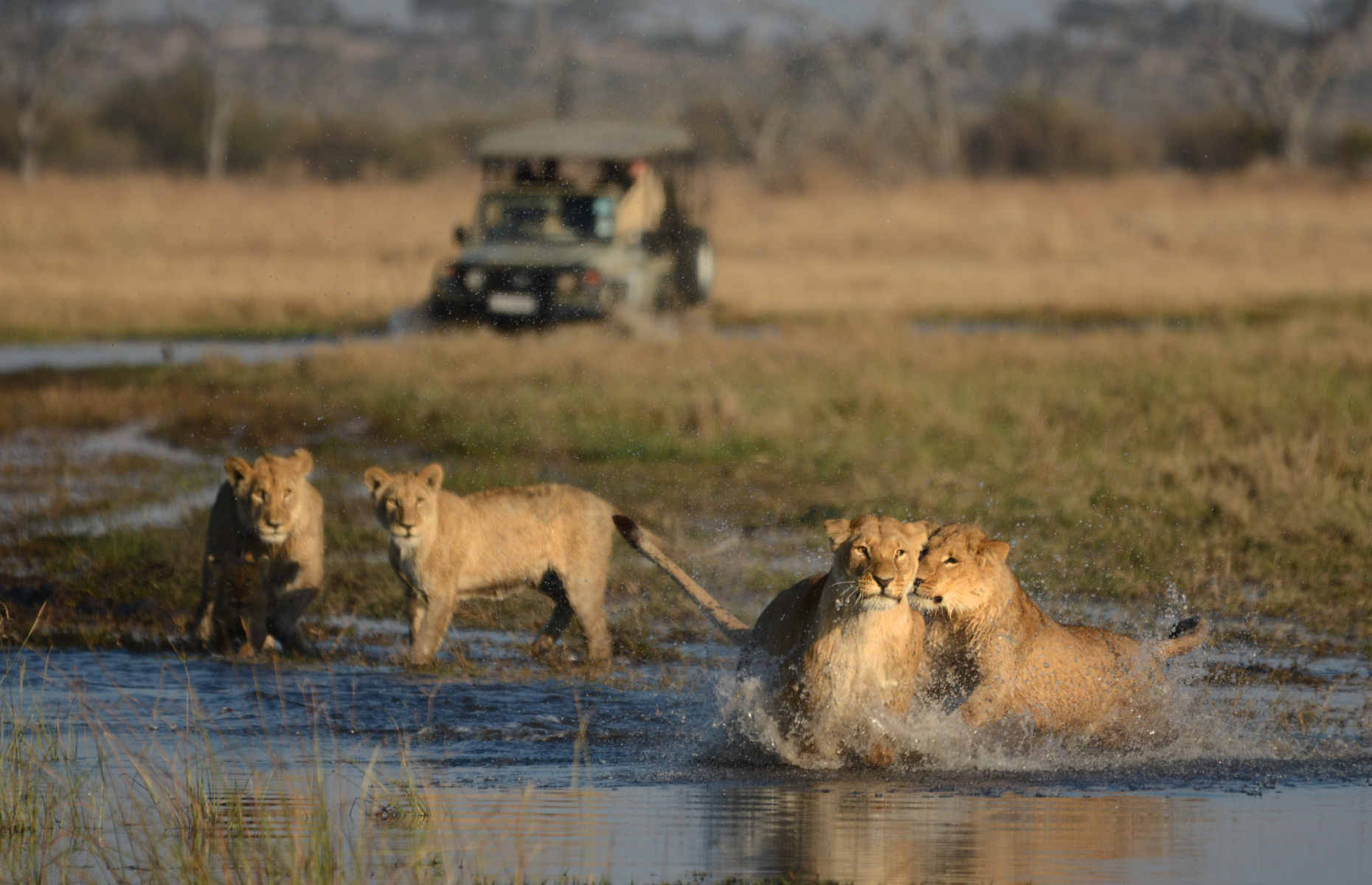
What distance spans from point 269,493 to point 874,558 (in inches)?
110

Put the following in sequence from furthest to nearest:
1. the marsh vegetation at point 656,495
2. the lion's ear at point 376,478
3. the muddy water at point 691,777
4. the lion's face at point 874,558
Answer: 1. the lion's ear at point 376,478
2. the marsh vegetation at point 656,495
3. the lion's face at point 874,558
4. the muddy water at point 691,777

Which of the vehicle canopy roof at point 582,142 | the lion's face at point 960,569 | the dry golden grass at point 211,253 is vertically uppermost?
the vehicle canopy roof at point 582,142

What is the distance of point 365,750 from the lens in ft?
20.9

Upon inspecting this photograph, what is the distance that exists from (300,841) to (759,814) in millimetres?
1239

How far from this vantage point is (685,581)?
6578mm

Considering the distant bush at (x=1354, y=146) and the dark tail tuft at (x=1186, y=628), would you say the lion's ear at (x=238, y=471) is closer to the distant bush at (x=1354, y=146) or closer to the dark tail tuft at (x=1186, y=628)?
the dark tail tuft at (x=1186, y=628)

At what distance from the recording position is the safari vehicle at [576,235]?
19.1 m

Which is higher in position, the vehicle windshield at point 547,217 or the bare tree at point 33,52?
the bare tree at point 33,52

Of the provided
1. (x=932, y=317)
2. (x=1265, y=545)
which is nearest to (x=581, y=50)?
(x=932, y=317)

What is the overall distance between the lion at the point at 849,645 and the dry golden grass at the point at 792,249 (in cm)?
1768

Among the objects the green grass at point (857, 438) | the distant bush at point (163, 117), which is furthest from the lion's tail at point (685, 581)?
the distant bush at point (163, 117)

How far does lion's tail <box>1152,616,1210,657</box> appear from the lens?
640cm

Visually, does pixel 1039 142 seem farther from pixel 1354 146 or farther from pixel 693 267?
pixel 693 267

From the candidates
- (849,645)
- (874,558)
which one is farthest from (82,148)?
(874,558)
